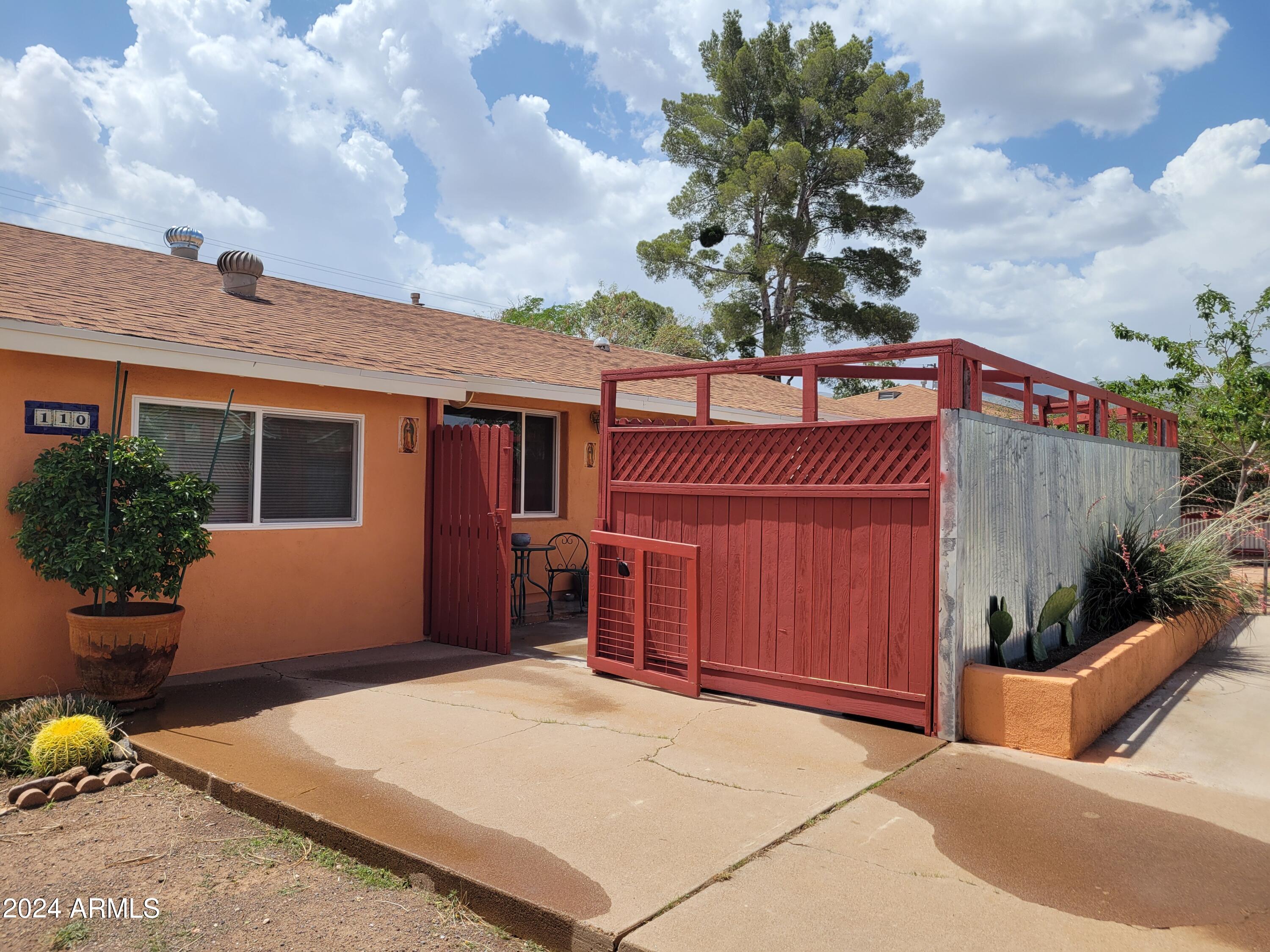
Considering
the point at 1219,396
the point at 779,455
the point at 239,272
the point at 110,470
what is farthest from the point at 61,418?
the point at 1219,396

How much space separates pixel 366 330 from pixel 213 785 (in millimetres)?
6203

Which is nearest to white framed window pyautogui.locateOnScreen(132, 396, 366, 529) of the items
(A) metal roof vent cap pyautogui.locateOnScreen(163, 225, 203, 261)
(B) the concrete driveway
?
(B) the concrete driveway

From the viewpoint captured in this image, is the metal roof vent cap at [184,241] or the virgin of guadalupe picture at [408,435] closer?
the virgin of guadalupe picture at [408,435]

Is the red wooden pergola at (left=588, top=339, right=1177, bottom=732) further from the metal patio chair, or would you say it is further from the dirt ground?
the metal patio chair

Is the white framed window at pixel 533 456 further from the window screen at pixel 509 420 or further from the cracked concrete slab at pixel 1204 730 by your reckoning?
the cracked concrete slab at pixel 1204 730

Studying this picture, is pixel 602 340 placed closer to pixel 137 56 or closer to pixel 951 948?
pixel 137 56

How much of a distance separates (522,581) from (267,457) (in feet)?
11.1

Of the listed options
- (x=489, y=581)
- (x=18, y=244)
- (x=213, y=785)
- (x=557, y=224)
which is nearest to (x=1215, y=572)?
(x=489, y=581)

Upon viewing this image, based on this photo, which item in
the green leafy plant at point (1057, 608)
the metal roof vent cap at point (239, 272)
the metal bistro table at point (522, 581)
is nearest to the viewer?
the green leafy plant at point (1057, 608)

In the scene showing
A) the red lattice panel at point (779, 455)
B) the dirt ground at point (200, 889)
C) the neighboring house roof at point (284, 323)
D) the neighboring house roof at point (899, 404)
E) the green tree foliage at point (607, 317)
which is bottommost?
the dirt ground at point (200, 889)

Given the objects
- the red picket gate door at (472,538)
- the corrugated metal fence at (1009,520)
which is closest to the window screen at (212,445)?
the red picket gate door at (472,538)

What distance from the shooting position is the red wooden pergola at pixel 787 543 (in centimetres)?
533

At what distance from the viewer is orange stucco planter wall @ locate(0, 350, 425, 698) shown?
579 cm

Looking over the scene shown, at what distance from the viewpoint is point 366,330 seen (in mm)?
9594
